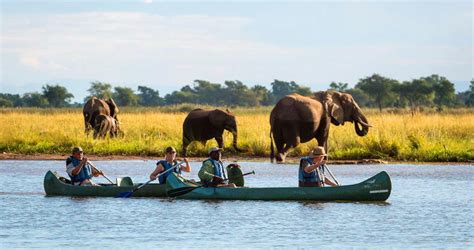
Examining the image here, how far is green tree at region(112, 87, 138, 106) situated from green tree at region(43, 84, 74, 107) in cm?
960

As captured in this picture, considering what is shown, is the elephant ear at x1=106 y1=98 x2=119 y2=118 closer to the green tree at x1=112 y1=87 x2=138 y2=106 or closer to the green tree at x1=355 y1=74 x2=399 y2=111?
the green tree at x1=355 y1=74 x2=399 y2=111

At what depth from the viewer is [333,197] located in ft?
67.2

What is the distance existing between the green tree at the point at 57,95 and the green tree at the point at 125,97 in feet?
31.5

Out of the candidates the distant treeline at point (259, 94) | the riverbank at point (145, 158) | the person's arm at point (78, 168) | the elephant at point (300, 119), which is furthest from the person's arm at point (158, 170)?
the distant treeline at point (259, 94)

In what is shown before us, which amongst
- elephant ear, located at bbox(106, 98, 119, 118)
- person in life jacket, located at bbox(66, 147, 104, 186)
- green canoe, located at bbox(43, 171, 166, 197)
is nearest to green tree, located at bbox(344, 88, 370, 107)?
elephant ear, located at bbox(106, 98, 119, 118)

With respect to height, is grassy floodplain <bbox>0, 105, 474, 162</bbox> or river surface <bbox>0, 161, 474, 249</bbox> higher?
grassy floodplain <bbox>0, 105, 474, 162</bbox>

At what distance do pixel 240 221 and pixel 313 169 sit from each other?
100 inches

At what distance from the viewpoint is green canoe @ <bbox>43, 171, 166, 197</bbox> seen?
71.7ft

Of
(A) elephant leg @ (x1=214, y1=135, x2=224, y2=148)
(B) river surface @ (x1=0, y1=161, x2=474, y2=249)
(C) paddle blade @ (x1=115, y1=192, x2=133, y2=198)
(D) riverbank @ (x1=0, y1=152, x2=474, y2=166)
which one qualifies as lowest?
(B) river surface @ (x1=0, y1=161, x2=474, y2=249)

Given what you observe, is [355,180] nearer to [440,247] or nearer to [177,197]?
[177,197]

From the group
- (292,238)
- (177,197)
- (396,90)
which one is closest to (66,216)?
(177,197)

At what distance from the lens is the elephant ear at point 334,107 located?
3085 centimetres

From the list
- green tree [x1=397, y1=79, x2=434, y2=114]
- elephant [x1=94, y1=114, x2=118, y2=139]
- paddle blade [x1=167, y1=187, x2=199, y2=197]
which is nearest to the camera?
paddle blade [x1=167, y1=187, x2=199, y2=197]

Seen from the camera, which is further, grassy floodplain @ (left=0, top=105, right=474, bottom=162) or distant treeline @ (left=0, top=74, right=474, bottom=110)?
distant treeline @ (left=0, top=74, right=474, bottom=110)
